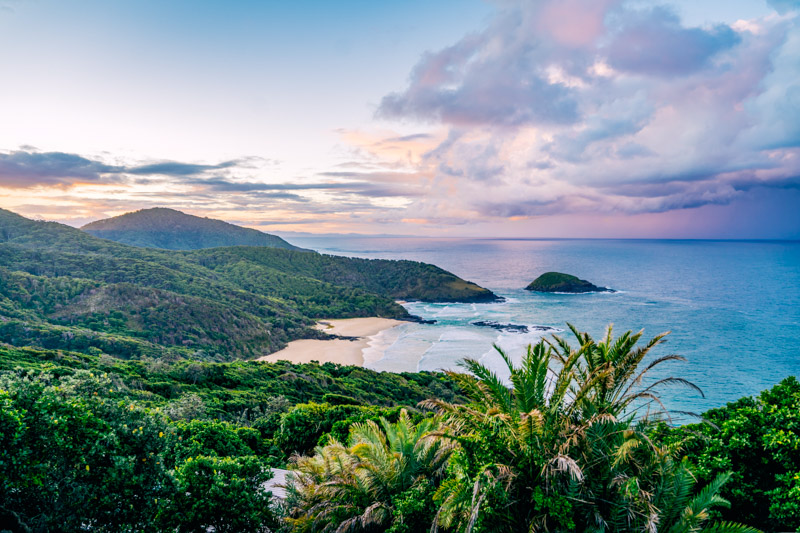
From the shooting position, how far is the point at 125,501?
7703mm

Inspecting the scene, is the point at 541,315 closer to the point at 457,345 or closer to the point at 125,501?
the point at 457,345

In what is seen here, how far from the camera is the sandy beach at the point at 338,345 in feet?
177

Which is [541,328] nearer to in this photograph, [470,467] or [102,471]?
[470,467]

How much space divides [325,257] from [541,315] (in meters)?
75.3

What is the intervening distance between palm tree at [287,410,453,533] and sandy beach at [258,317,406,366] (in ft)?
134

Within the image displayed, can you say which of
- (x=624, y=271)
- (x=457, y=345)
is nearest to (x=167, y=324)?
(x=457, y=345)

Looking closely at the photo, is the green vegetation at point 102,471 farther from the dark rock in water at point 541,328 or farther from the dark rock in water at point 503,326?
the dark rock in water at point 541,328

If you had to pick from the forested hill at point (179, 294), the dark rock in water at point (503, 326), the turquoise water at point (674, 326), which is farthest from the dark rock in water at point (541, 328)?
the forested hill at point (179, 294)

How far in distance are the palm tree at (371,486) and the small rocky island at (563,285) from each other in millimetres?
93388

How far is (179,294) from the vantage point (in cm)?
6588

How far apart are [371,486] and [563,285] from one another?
96.1 m

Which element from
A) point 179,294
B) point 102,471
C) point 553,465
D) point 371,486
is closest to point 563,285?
point 179,294

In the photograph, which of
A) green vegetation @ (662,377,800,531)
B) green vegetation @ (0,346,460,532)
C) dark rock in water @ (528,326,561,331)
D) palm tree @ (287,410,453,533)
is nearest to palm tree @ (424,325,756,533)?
palm tree @ (287,410,453,533)

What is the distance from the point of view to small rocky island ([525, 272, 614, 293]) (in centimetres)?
9556
